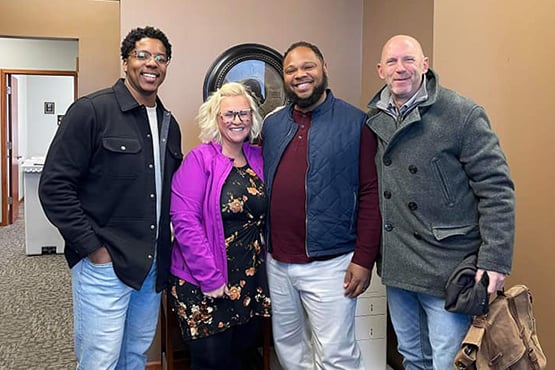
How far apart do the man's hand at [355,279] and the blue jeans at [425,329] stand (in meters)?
0.09

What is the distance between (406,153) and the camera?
4.98ft

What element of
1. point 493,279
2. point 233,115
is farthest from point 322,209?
point 493,279

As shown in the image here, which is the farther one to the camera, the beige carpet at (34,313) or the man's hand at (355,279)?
the beige carpet at (34,313)

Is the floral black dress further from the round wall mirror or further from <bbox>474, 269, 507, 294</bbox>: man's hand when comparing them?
the round wall mirror

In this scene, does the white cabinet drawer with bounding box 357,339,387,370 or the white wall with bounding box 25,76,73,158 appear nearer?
the white cabinet drawer with bounding box 357,339,387,370

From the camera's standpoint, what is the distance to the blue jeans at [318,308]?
1.74 m

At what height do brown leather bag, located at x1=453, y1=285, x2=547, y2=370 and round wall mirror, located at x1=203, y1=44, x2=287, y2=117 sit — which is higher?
round wall mirror, located at x1=203, y1=44, x2=287, y2=117

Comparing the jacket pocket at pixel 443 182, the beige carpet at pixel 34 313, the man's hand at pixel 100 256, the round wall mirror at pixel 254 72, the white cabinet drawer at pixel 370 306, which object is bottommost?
the beige carpet at pixel 34 313

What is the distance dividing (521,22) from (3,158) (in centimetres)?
699

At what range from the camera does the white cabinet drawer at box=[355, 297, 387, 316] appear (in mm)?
2141

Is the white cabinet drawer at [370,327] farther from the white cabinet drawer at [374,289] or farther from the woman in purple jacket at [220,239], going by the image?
the woman in purple jacket at [220,239]

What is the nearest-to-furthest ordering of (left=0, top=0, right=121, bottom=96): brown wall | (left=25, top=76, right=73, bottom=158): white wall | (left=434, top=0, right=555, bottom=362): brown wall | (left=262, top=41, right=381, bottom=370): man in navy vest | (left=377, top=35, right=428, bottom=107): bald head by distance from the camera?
(left=377, top=35, right=428, bottom=107): bald head, (left=434, top=0, right=555, bottom=362): brown wall, (left=262, top=41, right=381, bottom=370): man in navy vest, (left=0, top=0, right=121, bottom=96): brown wall, (left=25, top=76, right=73, bottom=158): white wall

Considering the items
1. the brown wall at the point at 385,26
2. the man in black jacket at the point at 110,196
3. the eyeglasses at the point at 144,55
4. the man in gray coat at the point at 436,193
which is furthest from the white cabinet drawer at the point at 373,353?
the eyeglasses at the point at 144,55

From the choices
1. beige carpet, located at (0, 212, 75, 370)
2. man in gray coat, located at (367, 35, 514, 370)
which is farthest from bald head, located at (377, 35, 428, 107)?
beige carpet, located at (0, 212, 75, 370)
